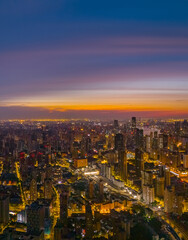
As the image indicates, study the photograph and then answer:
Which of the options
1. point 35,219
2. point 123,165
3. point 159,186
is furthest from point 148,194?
point 35,219

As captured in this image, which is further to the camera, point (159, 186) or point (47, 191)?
point (159, 186)

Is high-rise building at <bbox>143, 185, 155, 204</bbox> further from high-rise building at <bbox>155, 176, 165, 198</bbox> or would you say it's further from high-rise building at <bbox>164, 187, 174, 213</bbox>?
high-rise building at <bbox>164, 187, 174, 213</bbox>

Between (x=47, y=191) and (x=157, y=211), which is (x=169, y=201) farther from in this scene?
(x=47, y=191)

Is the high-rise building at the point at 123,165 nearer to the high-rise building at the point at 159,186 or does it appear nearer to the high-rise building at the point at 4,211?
the high-rise building at the point at 159,186

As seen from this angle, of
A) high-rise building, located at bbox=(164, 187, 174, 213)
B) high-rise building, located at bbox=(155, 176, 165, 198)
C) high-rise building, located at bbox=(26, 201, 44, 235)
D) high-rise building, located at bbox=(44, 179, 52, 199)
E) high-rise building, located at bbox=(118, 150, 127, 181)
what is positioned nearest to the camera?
high-rise building, located at bbox=(26, 201, 44, 235)

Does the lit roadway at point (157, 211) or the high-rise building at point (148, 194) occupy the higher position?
the high-rise building at point (148, 194)

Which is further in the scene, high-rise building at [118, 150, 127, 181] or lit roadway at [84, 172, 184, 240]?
high-rise building at [118, 150, 127, 181]

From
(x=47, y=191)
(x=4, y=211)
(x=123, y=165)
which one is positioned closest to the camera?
(x=4, y=211)

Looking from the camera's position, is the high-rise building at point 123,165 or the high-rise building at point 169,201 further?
the high-rise building at point 123,165

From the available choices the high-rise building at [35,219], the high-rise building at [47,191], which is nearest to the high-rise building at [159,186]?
the high-rise building at [47,191]

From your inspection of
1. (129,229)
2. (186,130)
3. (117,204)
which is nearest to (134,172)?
(117,204)

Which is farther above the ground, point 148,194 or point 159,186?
point 159,186

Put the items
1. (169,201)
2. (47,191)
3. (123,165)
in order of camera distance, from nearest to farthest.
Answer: (169,201), (47,191), (123,165)

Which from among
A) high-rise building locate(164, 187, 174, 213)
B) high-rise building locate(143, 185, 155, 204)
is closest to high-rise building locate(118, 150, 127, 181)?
high-rise building locate(143, 185, 155, 204)
